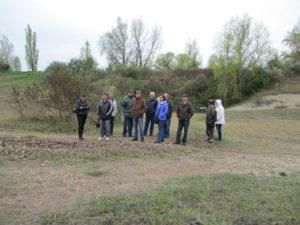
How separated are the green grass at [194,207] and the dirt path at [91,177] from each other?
0.50 metres

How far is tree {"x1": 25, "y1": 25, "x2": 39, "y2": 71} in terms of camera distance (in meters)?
69.4

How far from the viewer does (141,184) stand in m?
8.21

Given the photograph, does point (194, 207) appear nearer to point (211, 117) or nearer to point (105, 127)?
point (105, 127)

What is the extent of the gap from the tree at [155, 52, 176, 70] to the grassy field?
160 feet

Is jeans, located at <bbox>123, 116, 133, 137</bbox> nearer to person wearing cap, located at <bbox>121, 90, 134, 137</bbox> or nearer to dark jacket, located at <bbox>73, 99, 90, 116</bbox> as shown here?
person wearing cap, located at <bbox>121, 90, 134, 137</bbox>

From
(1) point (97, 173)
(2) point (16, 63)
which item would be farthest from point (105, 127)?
(2) point (16, 63)

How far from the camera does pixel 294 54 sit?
5484cm

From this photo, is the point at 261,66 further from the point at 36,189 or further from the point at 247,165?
the point at 36,189

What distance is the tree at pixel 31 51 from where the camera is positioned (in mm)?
69375

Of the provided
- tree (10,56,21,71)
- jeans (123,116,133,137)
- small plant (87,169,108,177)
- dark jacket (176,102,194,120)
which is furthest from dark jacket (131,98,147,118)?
tree (10,56,21,71)

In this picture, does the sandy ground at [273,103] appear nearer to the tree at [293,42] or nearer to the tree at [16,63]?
the tree at [293,42]

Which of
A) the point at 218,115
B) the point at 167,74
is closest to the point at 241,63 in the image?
the point at 167,74

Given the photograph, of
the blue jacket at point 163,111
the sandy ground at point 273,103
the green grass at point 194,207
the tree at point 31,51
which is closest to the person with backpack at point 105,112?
the blue jacket at point 163,111

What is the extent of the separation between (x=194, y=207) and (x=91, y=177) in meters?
2.76
